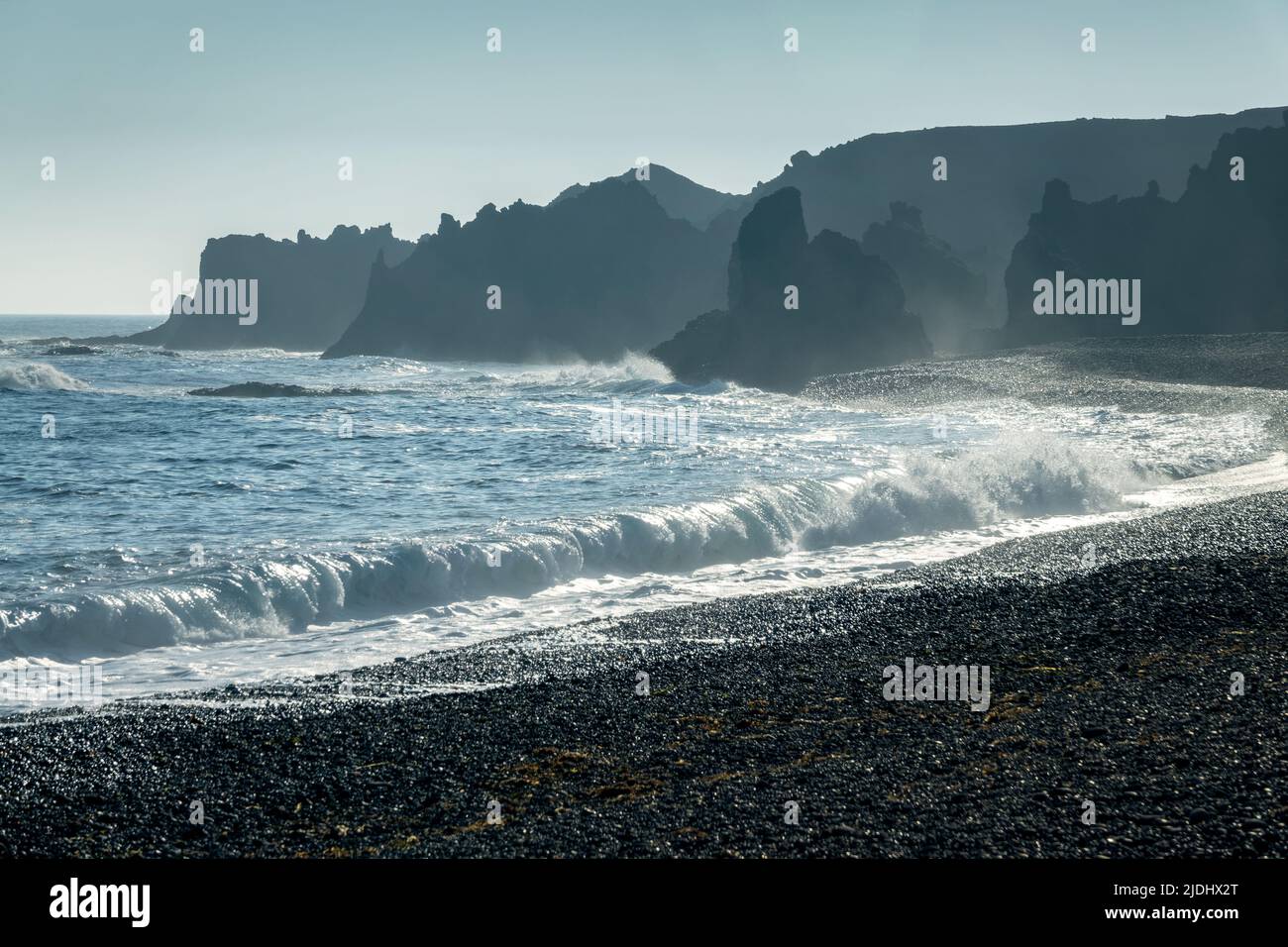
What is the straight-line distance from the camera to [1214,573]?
1436 cm

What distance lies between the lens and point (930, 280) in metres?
109

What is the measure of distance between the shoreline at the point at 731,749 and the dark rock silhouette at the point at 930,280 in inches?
3894

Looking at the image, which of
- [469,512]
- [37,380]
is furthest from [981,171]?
[469,512]

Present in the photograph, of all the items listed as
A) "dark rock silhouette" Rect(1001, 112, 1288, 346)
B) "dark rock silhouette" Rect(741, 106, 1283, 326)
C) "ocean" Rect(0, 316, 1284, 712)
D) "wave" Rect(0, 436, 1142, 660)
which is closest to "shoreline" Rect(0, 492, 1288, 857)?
"ocean" Rect(0, 316, 1284, 712)

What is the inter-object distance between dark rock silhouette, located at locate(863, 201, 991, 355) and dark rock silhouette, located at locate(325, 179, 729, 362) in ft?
140

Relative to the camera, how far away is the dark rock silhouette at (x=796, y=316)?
83.5m

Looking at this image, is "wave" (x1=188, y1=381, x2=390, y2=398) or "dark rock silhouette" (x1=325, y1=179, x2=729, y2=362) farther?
"dark rock silhouette" (x1=325, y1=179, x2=729, y2=362)

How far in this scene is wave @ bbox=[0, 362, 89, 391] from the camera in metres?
57.5

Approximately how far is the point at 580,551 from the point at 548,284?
137 metres

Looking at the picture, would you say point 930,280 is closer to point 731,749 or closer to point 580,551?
point 580,551

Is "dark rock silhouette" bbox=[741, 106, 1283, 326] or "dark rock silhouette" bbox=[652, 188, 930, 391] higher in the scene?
"dark rock silhouette" bbox=[741, 106, 1283, 326]

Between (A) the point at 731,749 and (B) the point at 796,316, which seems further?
(B) the point at 796,316

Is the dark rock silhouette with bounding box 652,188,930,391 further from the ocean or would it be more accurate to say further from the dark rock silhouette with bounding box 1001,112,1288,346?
the ocean

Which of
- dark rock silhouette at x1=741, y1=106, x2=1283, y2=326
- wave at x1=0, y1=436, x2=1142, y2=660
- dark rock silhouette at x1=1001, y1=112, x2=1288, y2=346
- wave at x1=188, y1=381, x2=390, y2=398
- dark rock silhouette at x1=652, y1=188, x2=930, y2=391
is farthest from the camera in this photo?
dark rock silhouette at x1=741, y1=106, x2=1283, y2=326
